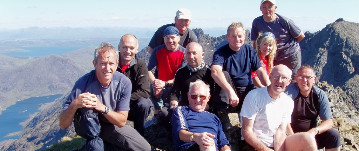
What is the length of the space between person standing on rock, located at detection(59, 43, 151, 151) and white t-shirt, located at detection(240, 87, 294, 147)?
3.35 metres

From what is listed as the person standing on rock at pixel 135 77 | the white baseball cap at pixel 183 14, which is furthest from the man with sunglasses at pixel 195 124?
the white baseball cap at pixel 183 14

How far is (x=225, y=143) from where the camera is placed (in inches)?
333

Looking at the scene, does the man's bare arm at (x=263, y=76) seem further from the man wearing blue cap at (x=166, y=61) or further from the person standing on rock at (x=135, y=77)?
the person standing on rock at (x=135, y=77)

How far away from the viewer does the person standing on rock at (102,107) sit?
7727mm

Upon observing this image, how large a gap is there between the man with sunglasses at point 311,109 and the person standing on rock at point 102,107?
201 inches

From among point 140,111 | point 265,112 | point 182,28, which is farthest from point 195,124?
point 182,28

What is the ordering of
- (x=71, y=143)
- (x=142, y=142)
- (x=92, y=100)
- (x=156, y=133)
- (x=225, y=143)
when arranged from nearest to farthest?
(x=92, y=100)
(x=225, y=143)
(x=142, y=142)
(x=156, y=133)
(x=71, y=143)

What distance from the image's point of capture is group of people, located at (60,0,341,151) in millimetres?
8000

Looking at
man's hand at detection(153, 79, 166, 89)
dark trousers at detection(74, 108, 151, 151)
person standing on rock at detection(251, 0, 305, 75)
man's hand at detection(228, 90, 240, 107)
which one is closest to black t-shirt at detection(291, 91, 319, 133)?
man's hand at detection(228, 90, 240, 107)

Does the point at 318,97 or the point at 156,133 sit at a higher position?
the point at 318,97

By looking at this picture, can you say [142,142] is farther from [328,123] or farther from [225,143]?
[328,123]

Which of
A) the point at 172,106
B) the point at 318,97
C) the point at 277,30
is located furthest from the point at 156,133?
the point at 277,30

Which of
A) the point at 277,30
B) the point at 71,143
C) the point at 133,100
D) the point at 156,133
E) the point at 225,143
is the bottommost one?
the point at 71,143

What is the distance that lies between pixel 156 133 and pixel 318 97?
6.09 meters
